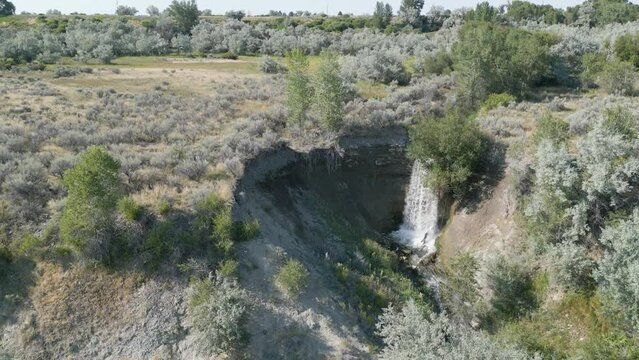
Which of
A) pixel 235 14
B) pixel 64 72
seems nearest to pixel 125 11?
pixel 235 14

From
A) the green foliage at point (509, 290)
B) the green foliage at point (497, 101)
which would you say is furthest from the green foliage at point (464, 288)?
the green foliage at point (497, 101)

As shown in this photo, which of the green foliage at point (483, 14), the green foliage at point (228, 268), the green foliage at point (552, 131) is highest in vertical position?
the green foliage at point (483, 14)

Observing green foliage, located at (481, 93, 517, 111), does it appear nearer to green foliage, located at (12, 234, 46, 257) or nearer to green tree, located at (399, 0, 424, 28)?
green foliage, located at (12, 234, 46, 257)

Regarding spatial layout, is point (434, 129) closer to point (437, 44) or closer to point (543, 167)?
point (543, 167)

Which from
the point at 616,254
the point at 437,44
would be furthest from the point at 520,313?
the point at 437,44

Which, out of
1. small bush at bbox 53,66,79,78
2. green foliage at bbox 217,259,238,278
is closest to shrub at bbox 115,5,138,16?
small bush at bbox 53,66,79,78

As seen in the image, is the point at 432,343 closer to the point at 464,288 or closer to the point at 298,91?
the point at 464,288

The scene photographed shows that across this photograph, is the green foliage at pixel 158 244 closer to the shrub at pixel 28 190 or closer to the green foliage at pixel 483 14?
the shrub at pixel 28 190
